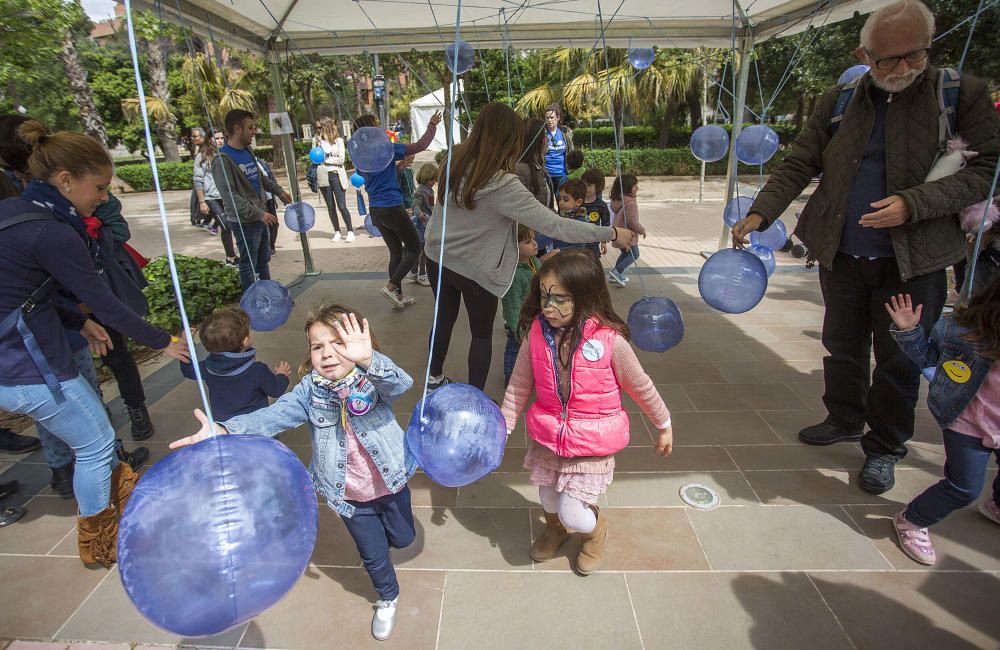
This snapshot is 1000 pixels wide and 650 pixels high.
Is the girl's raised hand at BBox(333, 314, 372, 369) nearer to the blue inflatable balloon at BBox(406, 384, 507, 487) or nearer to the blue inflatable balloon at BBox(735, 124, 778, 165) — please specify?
the blue inflatable balloon at BBox(406, 384, 507, 487)

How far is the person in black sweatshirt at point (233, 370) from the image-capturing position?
95.9 inches

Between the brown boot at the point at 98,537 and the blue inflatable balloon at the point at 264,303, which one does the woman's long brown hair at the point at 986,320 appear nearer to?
the brown boot at the point at 98,537

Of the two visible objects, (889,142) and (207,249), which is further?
(207,249)

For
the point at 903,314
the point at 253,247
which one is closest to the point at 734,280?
the point at 903,314

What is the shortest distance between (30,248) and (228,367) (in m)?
0.86

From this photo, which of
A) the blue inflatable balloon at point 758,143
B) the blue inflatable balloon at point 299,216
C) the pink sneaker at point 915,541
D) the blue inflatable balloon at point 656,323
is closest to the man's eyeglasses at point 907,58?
the blue inflatable balloon at point 656,323

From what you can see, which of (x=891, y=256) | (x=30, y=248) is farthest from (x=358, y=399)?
(x=891, y=256)

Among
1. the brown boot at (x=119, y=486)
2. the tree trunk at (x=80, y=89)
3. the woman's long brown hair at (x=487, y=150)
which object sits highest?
the tree trunk at (x=80, y=89)

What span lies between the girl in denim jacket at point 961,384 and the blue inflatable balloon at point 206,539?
2.18 meters

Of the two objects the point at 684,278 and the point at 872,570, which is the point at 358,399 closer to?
the point at 872,570

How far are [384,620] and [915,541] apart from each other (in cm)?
223

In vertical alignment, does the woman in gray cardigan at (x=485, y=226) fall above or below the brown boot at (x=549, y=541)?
above

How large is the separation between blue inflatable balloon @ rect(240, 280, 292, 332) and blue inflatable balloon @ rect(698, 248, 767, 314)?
2752 millimetres

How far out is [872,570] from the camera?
221cm
